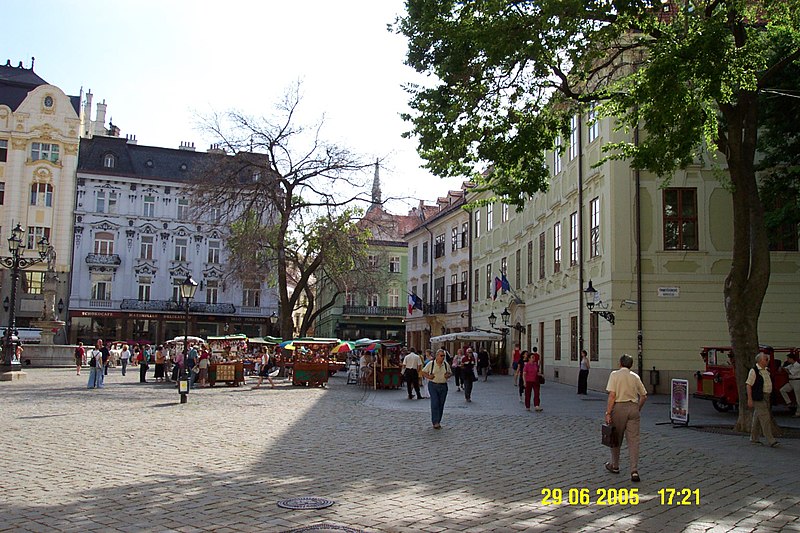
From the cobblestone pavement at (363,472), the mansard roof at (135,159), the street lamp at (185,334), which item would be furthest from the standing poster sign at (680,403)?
the mansard roof at (135,159)

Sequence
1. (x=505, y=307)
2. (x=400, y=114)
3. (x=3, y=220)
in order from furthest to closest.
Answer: (x=3, y=220), (x=505, y=307), (x=400, y=114)

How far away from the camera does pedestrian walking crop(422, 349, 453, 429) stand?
15062 millimetres

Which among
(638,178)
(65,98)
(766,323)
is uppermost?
(65,98)

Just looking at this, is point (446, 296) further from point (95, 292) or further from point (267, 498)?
point (267, 498)

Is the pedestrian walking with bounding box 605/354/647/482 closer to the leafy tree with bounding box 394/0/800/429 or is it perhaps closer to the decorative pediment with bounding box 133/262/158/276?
the leafy tree with bounding box 394/0/800/429

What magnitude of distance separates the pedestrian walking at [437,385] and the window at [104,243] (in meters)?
55.4

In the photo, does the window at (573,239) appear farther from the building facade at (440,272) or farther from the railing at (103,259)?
the railing at (103,259)

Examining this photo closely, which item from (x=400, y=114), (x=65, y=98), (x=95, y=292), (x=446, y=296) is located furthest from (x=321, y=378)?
(x=65, y=98)

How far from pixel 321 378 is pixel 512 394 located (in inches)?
303

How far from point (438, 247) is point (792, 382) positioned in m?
38.6

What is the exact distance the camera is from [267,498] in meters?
8.06

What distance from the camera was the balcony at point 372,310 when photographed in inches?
3031

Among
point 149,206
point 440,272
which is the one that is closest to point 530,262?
point 440,272

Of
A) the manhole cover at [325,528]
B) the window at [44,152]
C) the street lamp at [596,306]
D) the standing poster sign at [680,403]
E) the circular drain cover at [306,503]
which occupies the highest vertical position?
the window at [44,152]
